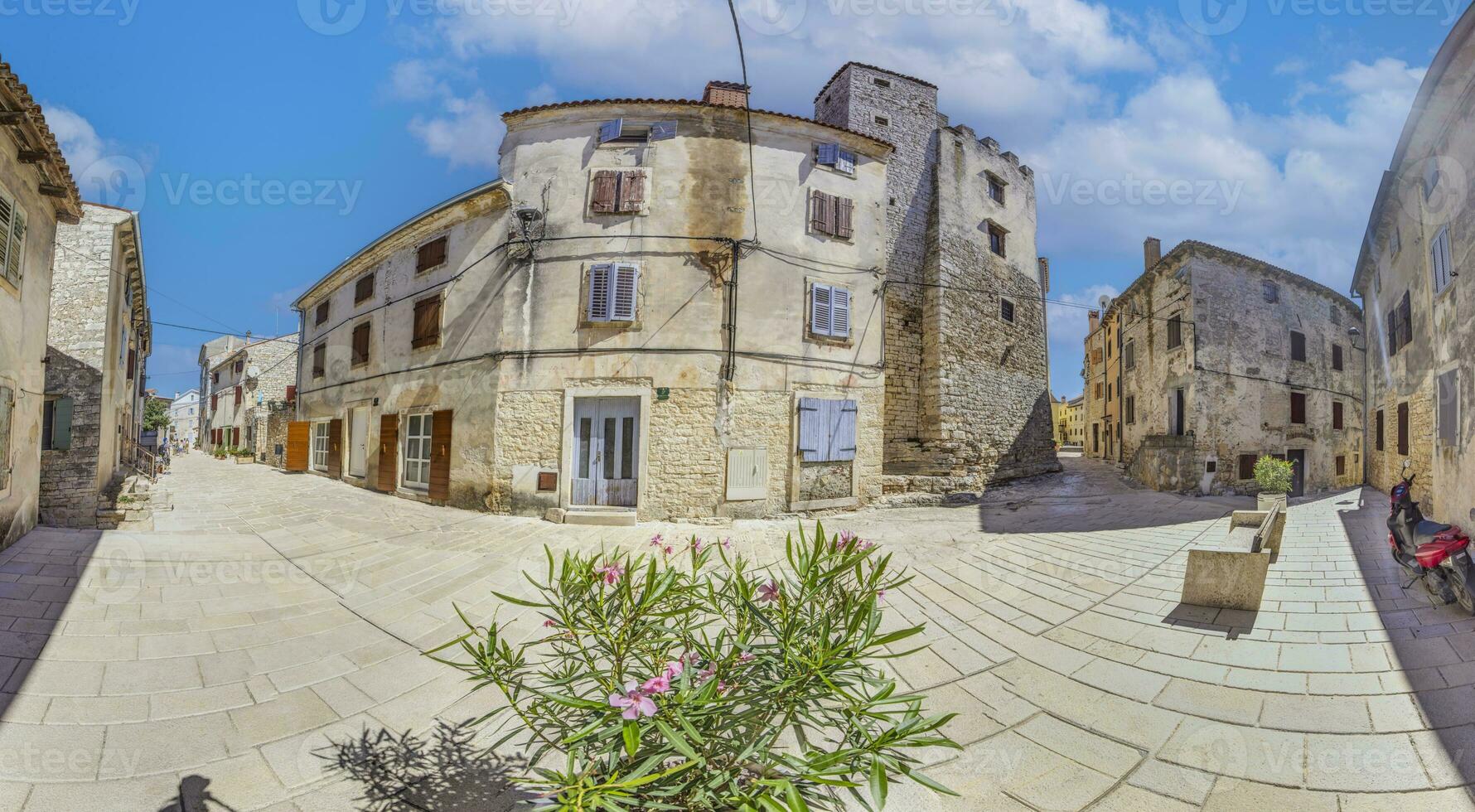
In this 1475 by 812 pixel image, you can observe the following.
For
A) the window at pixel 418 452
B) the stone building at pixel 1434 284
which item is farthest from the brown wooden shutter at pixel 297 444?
the stone building at pixel 1434 284

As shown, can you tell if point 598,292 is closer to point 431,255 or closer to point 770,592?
point 431,255

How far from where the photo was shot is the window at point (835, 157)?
1102 centimetres

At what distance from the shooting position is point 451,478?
1055 centimetres

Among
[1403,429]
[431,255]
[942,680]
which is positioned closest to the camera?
[942,680]

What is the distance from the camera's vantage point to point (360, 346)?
14297mm

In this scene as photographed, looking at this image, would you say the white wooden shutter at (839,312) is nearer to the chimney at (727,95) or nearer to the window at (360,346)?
the chimney at (727,95)

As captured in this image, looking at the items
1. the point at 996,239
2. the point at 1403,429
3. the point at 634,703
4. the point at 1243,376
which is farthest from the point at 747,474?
the point at 1243,376

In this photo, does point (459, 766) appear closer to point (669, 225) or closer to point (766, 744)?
point (766, 744)

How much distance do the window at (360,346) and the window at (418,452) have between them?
3.39 metres

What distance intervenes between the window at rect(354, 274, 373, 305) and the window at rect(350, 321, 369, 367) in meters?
0.75

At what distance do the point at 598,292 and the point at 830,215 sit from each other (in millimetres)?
4825

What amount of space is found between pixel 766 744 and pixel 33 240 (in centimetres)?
1079

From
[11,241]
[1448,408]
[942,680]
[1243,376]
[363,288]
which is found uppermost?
[363,288]

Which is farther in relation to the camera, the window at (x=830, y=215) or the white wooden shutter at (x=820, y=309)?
the window at (x=830, y=215)
